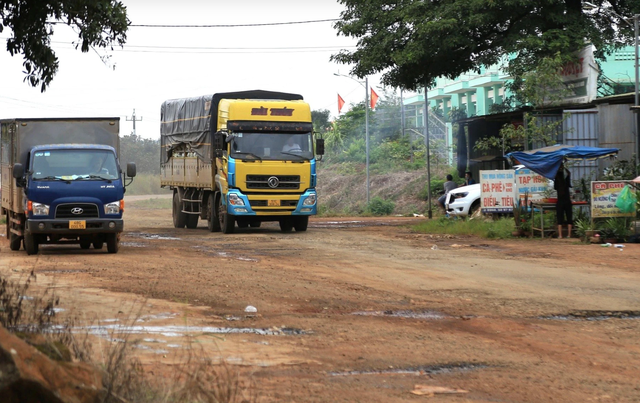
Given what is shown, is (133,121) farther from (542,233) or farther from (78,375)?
(78,375)

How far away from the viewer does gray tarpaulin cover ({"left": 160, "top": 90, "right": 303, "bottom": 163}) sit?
27.5 m

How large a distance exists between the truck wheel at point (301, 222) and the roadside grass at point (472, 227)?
3.53 metres

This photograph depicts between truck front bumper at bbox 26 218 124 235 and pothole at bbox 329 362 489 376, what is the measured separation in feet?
39.4

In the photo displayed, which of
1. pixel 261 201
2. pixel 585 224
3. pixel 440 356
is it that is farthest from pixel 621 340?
pixel 261 201

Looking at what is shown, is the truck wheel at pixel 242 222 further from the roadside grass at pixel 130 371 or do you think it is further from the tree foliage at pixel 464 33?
the roadside grass at pixel 130 371

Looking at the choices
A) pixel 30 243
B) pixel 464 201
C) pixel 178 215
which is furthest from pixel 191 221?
pixel 30 243

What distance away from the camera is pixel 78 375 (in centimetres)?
532

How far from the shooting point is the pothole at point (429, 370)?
764cm

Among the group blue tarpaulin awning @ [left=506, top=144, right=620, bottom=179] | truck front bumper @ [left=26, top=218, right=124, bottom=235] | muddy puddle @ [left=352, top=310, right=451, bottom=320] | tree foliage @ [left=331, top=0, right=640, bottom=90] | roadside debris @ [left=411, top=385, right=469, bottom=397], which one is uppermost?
tree foliage @ [left=331, top=0, right=640, bottom=90]

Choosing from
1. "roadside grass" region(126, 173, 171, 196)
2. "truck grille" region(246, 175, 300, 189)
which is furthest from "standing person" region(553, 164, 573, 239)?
"roadside grass" region(126, 173, 171, 196)

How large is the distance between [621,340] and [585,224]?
14.1 metres

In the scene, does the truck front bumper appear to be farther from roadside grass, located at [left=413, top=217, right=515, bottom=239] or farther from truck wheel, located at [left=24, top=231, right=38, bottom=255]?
roadside grass, located at [left=413, top=217, right=515, bottom=239]

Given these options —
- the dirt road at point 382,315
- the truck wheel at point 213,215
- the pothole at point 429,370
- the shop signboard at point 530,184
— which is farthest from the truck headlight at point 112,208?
the pothole at point 429,370

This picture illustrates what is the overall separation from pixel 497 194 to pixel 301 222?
5.77m
